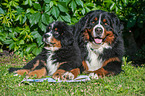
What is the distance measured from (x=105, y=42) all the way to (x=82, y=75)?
790mm

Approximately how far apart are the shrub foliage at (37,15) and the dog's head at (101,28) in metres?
1.22

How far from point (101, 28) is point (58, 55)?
0.95m

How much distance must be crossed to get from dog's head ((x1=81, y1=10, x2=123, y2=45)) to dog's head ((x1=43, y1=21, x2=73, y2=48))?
14.9 inches

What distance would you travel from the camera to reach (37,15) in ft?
17.6

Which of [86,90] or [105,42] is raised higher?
[105,42]

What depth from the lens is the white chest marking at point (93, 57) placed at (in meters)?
4.30

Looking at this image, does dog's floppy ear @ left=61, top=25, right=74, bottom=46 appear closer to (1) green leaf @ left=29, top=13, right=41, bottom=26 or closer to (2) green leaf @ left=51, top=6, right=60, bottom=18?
(2) green leaf @ left=51, top=6, right=60, bottom=18

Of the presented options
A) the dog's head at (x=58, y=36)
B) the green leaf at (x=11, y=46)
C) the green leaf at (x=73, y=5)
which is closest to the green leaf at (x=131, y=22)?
the green leaf at (x=73, y=5)

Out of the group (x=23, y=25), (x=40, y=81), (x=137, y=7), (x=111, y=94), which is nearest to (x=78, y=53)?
(x=40, y=81)

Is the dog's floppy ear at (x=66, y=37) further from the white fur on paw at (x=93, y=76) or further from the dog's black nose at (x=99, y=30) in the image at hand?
the white fur on paw at (x=93, y=76)

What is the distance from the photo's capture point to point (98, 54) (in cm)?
431

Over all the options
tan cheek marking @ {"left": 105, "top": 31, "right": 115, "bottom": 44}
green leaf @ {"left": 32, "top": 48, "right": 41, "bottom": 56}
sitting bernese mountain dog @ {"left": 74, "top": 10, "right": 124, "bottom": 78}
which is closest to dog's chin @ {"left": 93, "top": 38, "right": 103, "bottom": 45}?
sitting bernese mountain dog @ {"left": 74, "top": 10, "right": 124, "bottom": 78}

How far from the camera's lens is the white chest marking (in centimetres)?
430

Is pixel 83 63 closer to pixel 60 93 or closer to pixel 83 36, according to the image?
pixel 83 36
